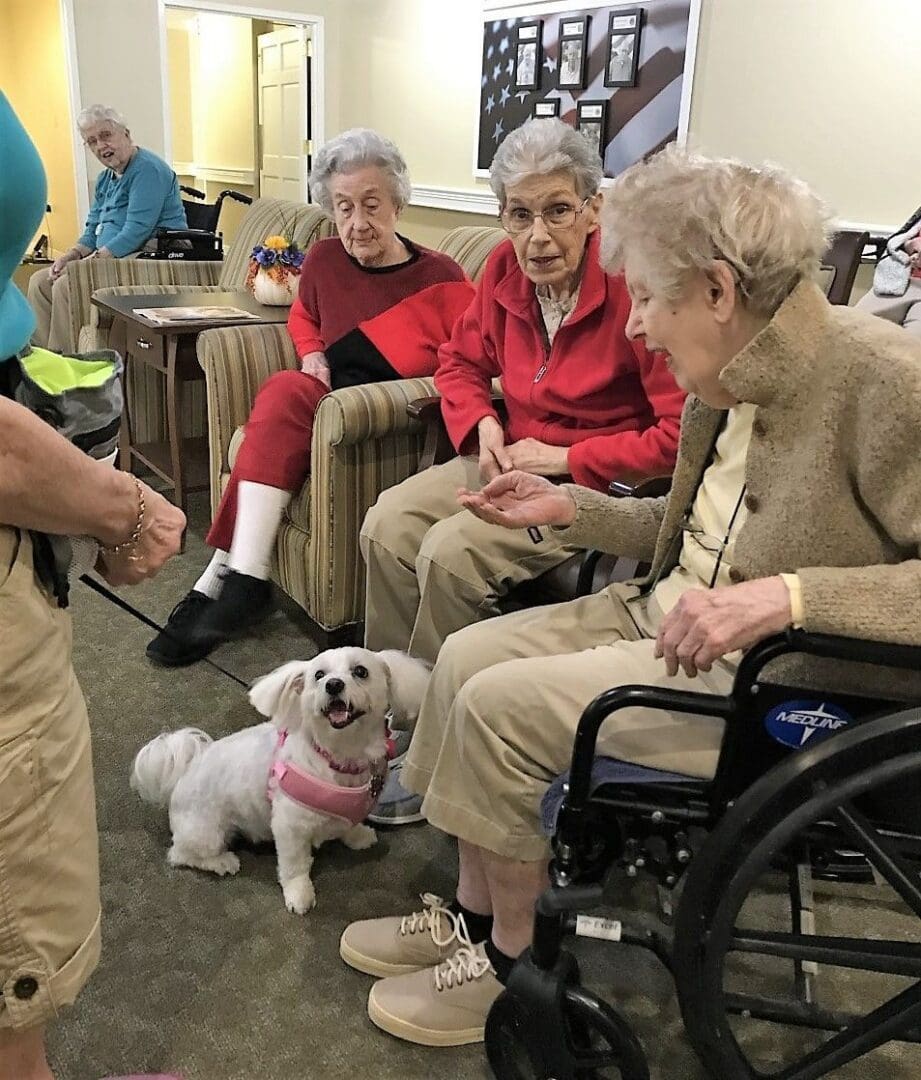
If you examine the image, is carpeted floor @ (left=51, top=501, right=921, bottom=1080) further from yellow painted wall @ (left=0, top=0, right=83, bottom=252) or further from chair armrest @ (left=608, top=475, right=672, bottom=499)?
yellow painted wall @ (left=0, top=0, right=83, bottom=252)

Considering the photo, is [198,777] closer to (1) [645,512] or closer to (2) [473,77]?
(1) [645,512]

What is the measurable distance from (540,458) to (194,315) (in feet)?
5.37

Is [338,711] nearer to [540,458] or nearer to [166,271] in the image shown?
[540,458]

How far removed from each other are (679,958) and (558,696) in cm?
33

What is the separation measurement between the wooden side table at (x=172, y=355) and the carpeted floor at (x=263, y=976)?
1.35 metres

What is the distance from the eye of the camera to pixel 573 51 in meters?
4.11

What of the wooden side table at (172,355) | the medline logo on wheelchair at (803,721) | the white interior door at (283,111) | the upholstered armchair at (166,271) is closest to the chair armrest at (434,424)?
the wooden side table at (172,355)

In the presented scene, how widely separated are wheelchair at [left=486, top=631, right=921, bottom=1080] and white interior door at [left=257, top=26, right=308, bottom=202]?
240 inches

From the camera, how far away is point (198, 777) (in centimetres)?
168

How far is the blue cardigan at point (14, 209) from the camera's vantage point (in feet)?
2.53

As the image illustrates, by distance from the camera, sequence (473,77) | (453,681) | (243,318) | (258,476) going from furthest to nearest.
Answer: (473,77), (243,318), (258,476), (453,681)

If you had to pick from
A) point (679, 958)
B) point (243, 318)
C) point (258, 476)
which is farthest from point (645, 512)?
point (243, 318)

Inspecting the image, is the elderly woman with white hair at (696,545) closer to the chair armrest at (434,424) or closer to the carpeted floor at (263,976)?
the carpeted floor at (263,976)

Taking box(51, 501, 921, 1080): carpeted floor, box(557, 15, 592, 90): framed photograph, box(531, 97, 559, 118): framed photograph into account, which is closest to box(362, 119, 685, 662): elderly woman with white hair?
box(51, 501, 921, 1080): carpeted floor
